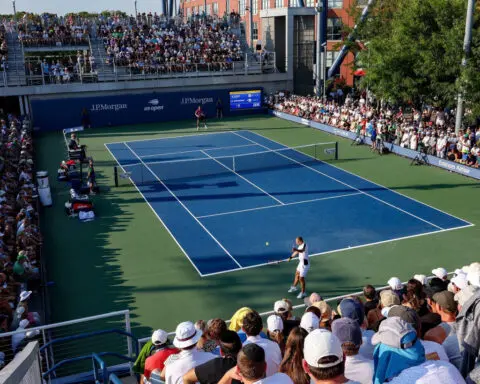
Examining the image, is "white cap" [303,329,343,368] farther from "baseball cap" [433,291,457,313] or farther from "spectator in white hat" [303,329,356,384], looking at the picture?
"baseball cap" [433,291,457,313]

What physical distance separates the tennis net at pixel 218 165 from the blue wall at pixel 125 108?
45.0 ft

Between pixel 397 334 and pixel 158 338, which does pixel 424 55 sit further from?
pixel 397 334

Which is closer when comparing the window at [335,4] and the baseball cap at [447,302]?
the baseball cap at [447,302]

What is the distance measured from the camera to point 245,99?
4375 cm

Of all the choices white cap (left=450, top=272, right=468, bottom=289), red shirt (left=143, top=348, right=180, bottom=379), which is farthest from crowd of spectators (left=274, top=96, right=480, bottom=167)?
red shirt (left=143, top=348, right=180, bottom=379)

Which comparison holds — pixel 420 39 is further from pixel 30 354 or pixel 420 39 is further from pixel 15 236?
pixel 30 354

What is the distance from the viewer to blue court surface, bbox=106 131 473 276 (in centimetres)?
1694

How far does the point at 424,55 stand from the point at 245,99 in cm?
1868

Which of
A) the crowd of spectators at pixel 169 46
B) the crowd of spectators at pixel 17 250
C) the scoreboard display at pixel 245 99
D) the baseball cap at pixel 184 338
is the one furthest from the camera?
the scoreboard display at pixel 245 99

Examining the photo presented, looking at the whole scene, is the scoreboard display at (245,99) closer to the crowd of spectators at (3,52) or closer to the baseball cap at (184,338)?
the crowd of spectators at (3,52)

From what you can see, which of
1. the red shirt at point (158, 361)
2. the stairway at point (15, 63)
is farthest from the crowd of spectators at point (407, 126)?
the red shirt at point (158, 361)

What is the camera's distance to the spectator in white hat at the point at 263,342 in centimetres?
522

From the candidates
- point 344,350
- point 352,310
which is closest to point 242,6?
point 352,310

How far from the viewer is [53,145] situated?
33844mm
